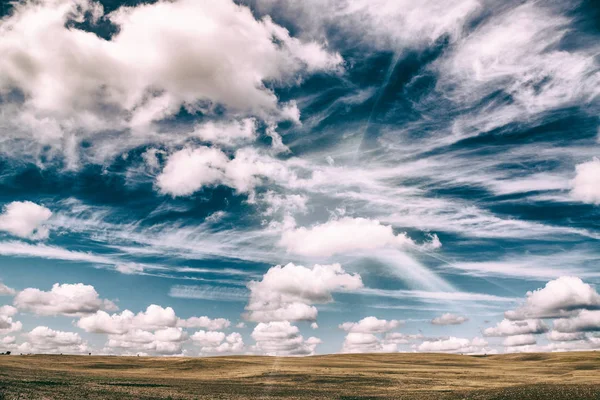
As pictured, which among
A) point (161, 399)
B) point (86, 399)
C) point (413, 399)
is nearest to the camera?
point (86, 399)

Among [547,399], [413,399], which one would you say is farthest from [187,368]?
[547,399]

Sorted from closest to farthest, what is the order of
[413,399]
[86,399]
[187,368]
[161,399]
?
[86,399], [161,399], [413,399], [187,368]

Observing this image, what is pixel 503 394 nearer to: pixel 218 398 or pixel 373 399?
pixel 373 399

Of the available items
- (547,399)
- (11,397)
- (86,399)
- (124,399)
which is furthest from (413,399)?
(11,397)

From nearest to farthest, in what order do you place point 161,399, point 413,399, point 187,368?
point 161,399 → point 413,399 → point 187,368

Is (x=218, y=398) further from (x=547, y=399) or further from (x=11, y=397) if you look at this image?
(x=547, y=399)

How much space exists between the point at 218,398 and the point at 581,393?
46076mm

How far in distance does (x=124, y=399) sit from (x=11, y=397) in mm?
11256

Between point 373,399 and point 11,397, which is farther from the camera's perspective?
point 373,399

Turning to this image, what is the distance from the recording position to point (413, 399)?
54125 mm

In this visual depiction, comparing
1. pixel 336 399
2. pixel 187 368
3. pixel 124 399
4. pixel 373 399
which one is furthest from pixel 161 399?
pixel 187 368

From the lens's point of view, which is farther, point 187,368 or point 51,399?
point 187,368

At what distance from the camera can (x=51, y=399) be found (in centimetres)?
4425

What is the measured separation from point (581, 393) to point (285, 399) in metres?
37.7
